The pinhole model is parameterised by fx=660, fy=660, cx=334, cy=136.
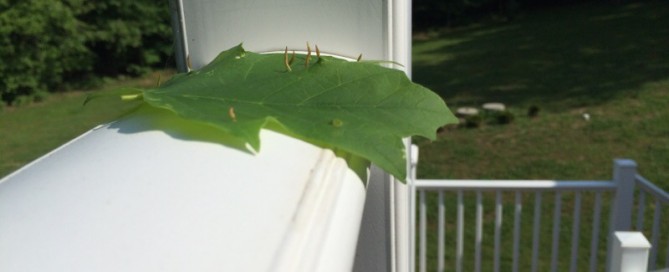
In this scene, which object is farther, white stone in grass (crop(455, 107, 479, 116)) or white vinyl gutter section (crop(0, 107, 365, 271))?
white stone in grass (crop(455, 107, 479, 116))

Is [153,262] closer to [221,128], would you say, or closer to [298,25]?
[221,128]

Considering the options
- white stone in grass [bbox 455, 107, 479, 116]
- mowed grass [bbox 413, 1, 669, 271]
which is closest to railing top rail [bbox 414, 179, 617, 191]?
mowed grass [bbox 413, 1, 669, 271]

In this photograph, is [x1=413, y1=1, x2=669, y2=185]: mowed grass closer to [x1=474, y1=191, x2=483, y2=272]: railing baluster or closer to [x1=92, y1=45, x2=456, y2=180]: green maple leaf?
[x1=474, y1=191, x2=483, y2=272]: railing baluster

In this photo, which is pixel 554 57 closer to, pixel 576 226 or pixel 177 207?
pixel 576 226

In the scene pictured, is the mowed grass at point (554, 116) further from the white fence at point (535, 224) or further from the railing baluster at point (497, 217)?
the railing baluster at point (497, 217)

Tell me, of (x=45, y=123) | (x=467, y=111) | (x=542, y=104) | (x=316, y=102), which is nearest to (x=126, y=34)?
(x=45, y=123)
